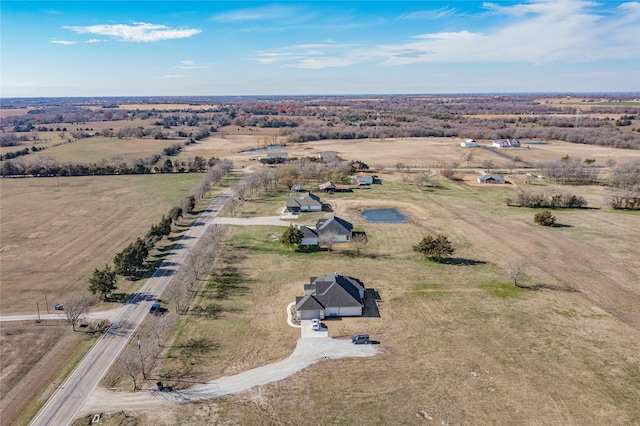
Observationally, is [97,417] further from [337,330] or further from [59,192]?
[59,192]

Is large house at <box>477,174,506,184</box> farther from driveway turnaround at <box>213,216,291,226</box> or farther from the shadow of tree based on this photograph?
driveway turnaround at <box>213,216,291,226</box>

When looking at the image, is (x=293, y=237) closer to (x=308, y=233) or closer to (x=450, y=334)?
(x=308, y=233)

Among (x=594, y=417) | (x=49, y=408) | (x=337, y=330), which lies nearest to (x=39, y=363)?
(x=49, y=408)

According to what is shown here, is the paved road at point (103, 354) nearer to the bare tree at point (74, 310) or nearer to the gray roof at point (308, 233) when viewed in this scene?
the bare tree at point (74, 310)

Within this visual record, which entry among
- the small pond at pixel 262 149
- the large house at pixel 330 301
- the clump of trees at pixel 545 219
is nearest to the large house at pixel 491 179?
the clump of trees at pixel 545 219

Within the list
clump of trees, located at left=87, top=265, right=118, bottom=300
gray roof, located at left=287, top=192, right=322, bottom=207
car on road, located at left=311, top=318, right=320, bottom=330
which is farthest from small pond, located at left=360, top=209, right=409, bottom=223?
clump of trees, located at left=87, top=265, right=118, bottom=300

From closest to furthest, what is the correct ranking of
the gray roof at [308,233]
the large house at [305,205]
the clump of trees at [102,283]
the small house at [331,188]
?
1. the clump of trees at [102,283]
2. the gray roof at [308,233]
3. the large house at [305,205]
4. the small house at [331,188]
